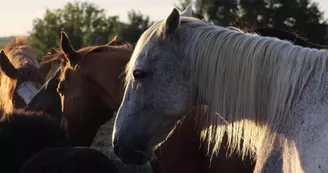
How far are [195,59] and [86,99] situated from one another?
5.65ft

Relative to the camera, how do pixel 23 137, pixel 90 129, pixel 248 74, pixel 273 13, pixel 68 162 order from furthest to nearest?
pixel 273 13 → pixel 90 129 → pixel 23 137 → pixel 68 162 → pixel 248 74

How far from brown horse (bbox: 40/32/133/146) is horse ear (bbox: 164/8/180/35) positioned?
56.3 inches

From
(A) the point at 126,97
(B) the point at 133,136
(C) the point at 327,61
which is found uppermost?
(C) the point at 327,61

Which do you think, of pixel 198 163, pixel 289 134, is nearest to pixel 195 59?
pixel 289 134

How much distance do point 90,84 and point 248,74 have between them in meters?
1.88

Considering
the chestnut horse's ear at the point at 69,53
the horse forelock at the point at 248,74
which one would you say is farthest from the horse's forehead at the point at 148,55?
the chestnut horse's ear at the point at 69,53

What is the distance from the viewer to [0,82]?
5.68 metres

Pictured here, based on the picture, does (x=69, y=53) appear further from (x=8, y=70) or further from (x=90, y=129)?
(x=8, y=70)

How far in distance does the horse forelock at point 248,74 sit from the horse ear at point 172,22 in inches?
3.5

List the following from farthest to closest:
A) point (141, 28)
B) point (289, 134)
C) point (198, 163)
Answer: point (141, 28)
point (198, 163)
point (289, 134)

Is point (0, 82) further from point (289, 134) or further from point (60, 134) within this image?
point (289, 134)

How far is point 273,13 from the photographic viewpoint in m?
13.5

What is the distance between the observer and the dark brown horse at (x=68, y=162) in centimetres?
294

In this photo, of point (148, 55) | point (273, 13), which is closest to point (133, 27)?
point (273, 13)
